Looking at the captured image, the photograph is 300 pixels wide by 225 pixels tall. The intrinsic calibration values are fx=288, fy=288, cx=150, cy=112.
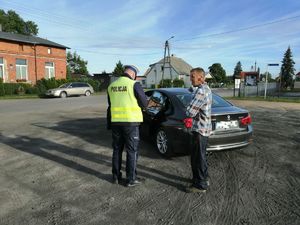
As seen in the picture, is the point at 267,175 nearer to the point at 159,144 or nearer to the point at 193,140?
the point at 193,140

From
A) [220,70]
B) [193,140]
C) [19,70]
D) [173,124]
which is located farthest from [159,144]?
[220,70]

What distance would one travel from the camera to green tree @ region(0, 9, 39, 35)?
60578 mm

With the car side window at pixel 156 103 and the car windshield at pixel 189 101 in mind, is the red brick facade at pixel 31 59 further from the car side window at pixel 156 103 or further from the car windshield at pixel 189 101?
the car windshield at pixel 189 101

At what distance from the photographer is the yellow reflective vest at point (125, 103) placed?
4.31 m

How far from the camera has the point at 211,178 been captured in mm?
4746

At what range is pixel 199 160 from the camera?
4199mm

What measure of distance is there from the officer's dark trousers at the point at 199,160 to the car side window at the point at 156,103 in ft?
6.58

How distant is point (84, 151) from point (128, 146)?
2.43 m

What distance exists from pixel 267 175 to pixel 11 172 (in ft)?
14.7

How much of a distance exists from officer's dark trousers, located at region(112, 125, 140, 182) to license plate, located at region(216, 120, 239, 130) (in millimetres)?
→ 1648

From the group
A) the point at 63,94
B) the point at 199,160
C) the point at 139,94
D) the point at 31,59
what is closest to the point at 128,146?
the point at 139,94

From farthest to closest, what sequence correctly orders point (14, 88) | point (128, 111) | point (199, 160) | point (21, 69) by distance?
point (21, 69) → point (14, 88) → point (128, 111) → point (199, 160)

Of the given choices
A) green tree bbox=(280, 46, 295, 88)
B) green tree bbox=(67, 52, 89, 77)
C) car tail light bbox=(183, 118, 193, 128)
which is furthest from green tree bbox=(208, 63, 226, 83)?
car tail light bbox=(183, 118, 193, 128)

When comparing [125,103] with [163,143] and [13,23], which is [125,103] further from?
[13,23]
